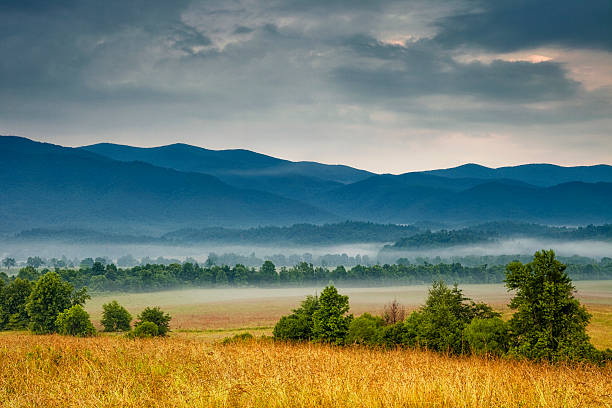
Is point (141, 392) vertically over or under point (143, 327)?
over

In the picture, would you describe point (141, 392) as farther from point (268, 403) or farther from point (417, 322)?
point (417, 322)

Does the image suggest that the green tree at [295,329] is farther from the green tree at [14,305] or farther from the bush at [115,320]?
the green tree at [14,305]

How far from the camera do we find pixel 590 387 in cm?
1070

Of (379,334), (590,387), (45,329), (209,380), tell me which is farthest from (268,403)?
(45,329)

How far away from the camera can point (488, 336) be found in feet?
86.0

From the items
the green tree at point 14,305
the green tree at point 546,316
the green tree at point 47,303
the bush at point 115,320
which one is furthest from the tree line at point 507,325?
the green tree at point 14,305

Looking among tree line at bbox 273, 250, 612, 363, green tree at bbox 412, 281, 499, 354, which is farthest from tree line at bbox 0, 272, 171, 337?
green tree at bbox 412, 281, 499, 354

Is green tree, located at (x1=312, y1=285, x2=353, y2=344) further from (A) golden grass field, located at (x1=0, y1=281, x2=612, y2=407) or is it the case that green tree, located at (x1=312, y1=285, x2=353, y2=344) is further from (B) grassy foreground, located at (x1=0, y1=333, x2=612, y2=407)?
(B) grassy foreground, located at (x1=0, y1=333, x2=612, y2=407)

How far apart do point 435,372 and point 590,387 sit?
11.7 ft

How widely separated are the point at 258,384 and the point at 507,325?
18.7 meters

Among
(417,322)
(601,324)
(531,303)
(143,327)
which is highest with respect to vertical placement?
(531,303)

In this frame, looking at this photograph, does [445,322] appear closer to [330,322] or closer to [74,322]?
[330,322]

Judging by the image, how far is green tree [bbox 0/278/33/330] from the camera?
276ft

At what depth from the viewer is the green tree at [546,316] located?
2245cm
